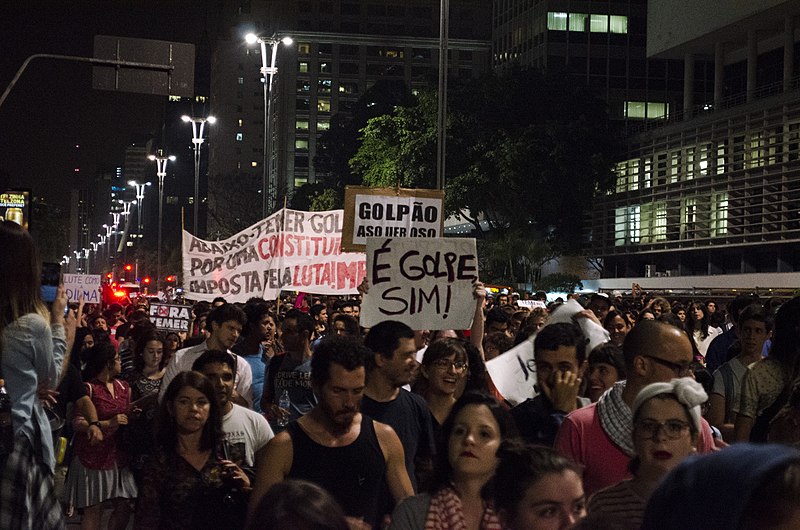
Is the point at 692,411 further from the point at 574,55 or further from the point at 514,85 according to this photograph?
the point at 574,55

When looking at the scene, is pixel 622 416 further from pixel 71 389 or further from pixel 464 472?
pixel 71 389

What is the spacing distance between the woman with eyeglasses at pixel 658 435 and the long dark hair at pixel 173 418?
7.97 ft

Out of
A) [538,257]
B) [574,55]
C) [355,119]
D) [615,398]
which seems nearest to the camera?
[615,398]

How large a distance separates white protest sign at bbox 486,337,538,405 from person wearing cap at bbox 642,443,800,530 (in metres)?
6.42

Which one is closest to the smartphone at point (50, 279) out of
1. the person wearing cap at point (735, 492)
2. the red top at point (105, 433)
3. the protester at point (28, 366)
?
the red top at point (105, 433)

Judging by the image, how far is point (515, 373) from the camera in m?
8.13

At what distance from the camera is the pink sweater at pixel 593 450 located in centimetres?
479

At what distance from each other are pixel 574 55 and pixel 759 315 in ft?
246

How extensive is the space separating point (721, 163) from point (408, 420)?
45.1 meters

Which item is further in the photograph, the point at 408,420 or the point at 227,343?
the point at 227,343

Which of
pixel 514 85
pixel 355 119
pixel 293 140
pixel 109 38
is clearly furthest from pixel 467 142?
pixel 293 140

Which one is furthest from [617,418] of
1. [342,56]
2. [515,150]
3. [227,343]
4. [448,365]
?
[342,56]

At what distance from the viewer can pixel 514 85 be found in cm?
5519

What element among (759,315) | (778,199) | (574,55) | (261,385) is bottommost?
(261,385)
